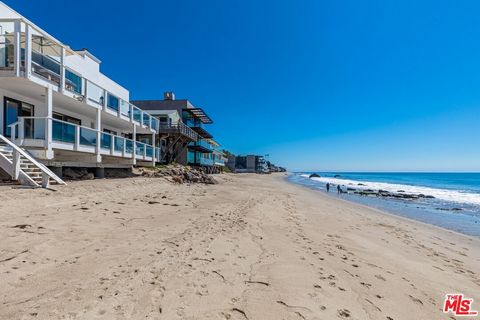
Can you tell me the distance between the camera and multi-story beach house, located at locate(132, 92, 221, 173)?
31062 mm

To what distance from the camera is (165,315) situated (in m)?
2.71

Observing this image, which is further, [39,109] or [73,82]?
[39,109]

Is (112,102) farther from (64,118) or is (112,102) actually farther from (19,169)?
(19,169)

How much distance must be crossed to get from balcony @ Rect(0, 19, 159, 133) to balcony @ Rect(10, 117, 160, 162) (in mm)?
1903

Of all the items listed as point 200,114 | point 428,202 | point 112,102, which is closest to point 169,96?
point 200,114

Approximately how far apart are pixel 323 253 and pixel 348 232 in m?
3.38

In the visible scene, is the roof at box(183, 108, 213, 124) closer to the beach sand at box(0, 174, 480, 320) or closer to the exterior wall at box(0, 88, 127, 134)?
the exterior wall at box(0, 88, 127, 134)

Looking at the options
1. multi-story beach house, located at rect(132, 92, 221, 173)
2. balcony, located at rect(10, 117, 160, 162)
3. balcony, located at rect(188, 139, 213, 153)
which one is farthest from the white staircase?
balcony, located at rect(188, 139, 213, 153)

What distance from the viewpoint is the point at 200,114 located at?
140ft

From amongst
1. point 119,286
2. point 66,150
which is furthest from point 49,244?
point 66,150

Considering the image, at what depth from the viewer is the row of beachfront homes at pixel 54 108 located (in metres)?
10.9

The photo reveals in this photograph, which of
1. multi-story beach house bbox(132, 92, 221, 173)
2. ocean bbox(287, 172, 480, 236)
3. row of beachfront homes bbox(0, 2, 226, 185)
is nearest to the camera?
row of beachfront homes bbox(0, 2, 226, 185)

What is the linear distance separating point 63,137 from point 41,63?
352 cm

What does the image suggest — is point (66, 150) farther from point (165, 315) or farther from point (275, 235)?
point (165, 315)
